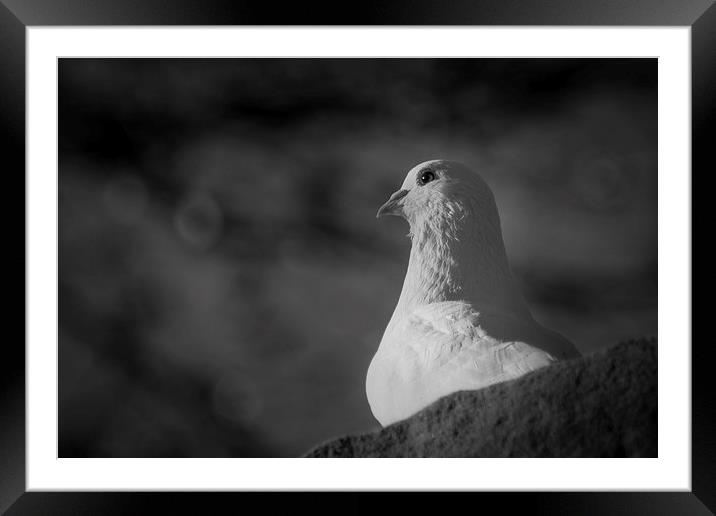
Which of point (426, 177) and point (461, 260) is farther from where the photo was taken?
point (426, 177)

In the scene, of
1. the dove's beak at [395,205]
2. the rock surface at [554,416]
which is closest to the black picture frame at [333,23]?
the rock surface at [554,416]

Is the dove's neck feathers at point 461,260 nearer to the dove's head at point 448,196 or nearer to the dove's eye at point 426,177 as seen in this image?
the dove's head at point 448,196

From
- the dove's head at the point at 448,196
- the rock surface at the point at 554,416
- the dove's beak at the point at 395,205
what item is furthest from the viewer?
the dove's beak at the point at 395,205

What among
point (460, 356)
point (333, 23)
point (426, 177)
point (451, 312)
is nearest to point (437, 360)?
point (460, 356)

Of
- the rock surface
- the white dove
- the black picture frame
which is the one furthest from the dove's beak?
the rock surface

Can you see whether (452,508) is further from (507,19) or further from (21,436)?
(507,19)

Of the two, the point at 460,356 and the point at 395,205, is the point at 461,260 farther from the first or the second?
the point at 460,356

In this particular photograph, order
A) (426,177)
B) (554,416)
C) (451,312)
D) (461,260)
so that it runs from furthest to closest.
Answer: (426,177), (461,260), (451,312), (554,416)

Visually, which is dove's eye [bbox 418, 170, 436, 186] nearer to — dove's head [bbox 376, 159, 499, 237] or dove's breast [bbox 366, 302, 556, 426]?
dove's head [bbox 376, 159, 499, 237]
